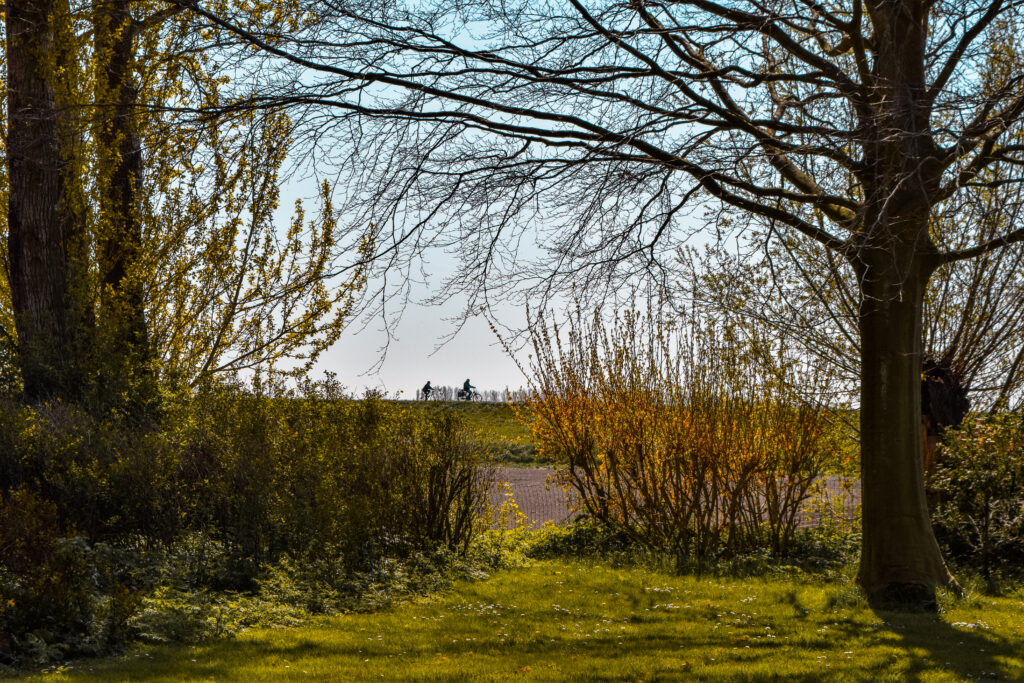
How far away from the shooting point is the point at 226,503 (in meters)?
9.50

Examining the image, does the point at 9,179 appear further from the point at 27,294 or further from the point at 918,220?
the point at 918,220

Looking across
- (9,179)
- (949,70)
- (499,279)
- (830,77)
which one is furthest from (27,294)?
(949,70)

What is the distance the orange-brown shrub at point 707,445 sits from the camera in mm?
11555

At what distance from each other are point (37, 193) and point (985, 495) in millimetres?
12473

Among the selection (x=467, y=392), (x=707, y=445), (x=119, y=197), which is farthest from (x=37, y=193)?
(x=467, y=392)

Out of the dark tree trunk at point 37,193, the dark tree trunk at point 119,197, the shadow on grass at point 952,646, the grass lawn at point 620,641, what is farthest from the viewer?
the dark tree trunk at point 37,193

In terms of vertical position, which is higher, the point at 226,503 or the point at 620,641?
the point at 226,503

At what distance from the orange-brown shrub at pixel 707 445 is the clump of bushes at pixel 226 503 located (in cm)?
216

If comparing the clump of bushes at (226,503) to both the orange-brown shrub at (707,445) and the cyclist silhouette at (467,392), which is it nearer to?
the orange-brown shrub at (707,445)

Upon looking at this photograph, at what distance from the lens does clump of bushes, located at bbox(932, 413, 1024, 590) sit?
34.3ft

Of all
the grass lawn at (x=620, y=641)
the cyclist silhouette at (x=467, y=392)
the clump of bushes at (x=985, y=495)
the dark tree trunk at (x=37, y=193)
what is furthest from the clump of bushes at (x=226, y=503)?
the cyclist silhouette at (x=467, y=392)

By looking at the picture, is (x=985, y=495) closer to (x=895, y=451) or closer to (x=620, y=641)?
(x=895, y=451)

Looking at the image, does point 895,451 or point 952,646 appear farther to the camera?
point 895,451

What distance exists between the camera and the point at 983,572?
10.7 meters
